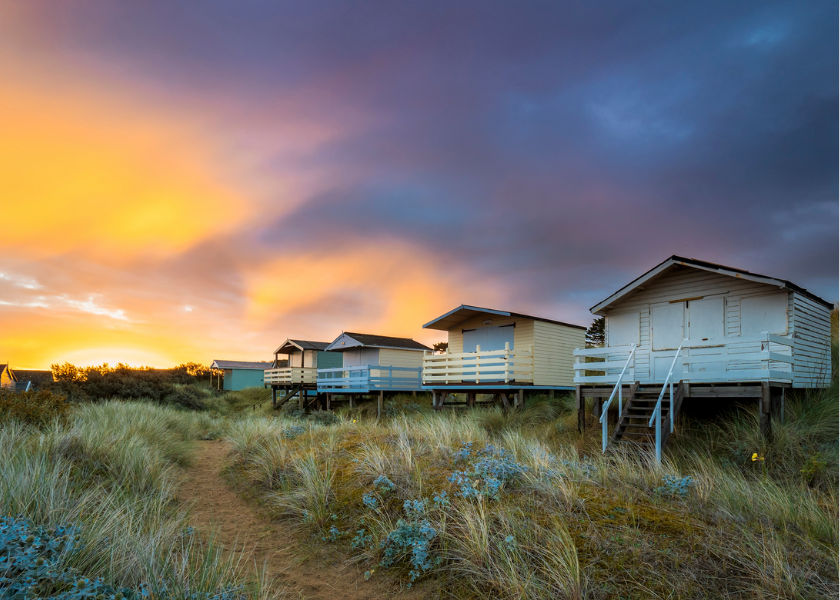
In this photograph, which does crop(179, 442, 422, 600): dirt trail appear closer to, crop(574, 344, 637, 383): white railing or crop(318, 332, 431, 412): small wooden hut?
crop(574, 344, 637, 383): white railing

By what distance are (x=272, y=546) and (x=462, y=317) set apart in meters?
17.8

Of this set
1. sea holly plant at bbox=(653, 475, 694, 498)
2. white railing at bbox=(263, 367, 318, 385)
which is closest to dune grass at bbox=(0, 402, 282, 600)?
sea holly plant at bbox=(653, 475, 694, 498)

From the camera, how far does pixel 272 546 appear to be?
20.8ft

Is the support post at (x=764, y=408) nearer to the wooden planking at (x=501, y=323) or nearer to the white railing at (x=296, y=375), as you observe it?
the wooden planking at (x=501, y=323)

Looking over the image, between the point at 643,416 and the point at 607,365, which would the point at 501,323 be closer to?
the point at 607,365

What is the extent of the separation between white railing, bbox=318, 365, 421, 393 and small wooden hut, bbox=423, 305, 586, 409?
3.41 meters

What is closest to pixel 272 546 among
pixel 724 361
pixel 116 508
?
pixel 116 508

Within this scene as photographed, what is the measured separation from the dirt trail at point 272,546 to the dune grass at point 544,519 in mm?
245

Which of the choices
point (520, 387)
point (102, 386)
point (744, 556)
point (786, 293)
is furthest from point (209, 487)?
point (102, 386)

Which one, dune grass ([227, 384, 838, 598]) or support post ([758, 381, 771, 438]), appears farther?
support post ([758, 381, 771, 438])

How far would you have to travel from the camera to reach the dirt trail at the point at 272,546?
16.8 ft

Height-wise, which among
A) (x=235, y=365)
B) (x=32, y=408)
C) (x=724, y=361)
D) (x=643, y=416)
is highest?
(x=724, y=361)

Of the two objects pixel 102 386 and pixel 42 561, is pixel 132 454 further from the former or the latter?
pixel 102 386

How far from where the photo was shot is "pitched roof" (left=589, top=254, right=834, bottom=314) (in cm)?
1309
